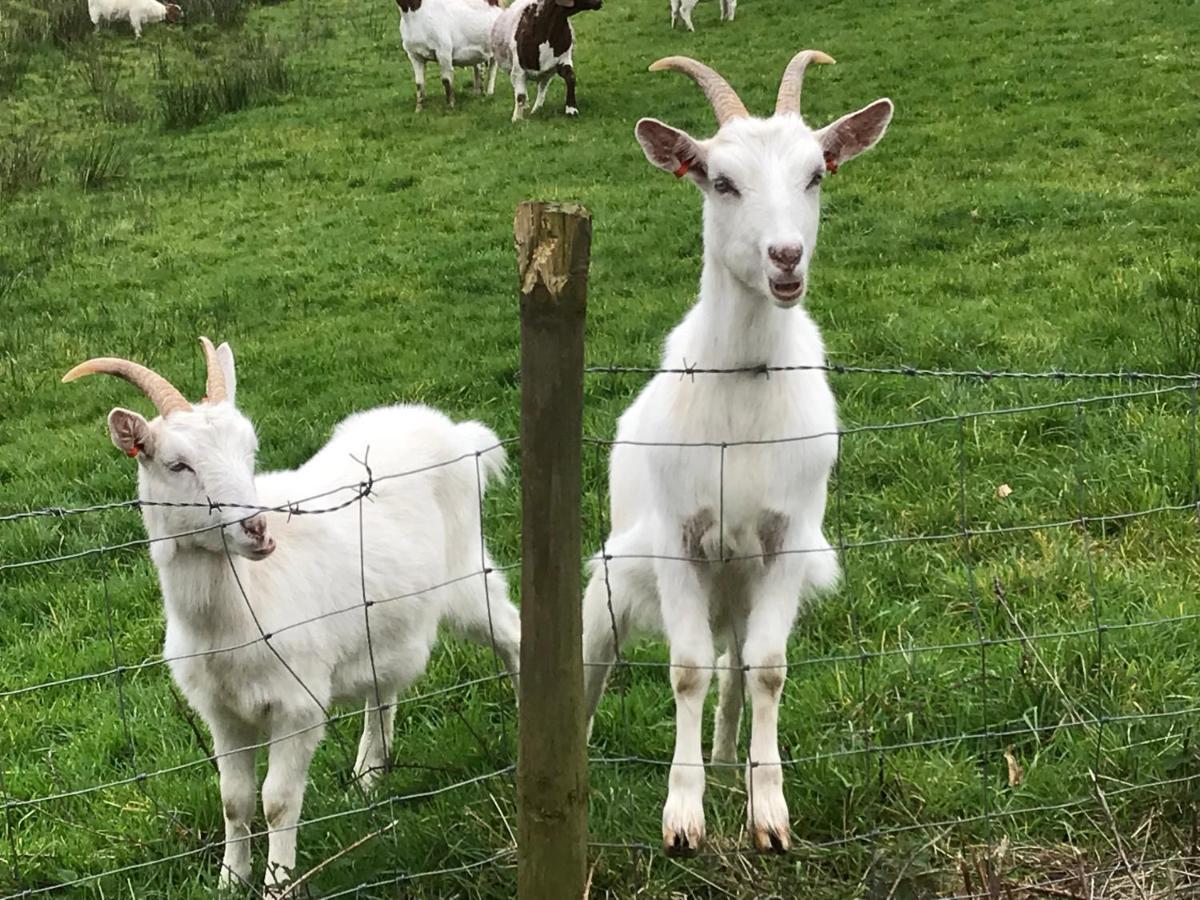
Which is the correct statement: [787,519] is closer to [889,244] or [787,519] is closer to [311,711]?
[311,711]

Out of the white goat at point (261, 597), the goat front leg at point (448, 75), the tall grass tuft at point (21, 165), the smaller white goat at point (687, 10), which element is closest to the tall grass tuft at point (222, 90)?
the tall grass tuft at point (21, 165)

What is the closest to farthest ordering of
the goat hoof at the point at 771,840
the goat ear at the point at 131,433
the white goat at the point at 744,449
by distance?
the goat hoof at the point at 771,840
the white goat at the point at 744,449
the goat ear at the point at 131,433

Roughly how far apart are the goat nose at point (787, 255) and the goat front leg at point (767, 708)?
83 centimetres

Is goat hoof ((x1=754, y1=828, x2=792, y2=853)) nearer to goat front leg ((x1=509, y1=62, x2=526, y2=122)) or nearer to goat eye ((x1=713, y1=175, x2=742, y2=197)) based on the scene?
goat eye ((x1=713, y1=175, x2=742, y2=197))

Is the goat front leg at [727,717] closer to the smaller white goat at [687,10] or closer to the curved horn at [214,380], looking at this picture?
the curved horn at [214,380]

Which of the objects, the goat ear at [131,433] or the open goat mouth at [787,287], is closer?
the open goat mouth at [787,287]

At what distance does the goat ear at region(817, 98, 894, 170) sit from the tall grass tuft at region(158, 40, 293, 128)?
47.9 ft

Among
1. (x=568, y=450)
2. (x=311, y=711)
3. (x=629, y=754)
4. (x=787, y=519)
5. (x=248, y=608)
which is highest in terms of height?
(x=568, y=450)

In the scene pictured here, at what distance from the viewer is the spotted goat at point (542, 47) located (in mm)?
14797

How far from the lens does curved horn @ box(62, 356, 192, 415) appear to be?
3.17 meters

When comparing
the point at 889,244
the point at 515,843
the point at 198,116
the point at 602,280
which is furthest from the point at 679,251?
the point at 198,116

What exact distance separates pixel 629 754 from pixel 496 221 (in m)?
8.01

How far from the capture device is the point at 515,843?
3.01 meters

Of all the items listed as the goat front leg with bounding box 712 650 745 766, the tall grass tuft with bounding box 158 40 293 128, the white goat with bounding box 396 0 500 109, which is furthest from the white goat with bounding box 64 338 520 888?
the tall grass tuft with bounding box 158 40 293 128
